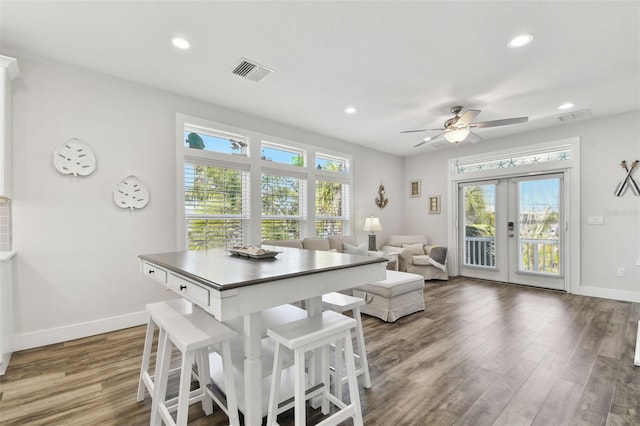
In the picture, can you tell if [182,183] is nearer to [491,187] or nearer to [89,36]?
[89,36]

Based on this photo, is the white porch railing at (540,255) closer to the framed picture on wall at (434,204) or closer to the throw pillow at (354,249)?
the framed picture on wall at (434,204)

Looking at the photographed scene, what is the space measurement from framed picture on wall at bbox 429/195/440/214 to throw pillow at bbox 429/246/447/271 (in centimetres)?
101

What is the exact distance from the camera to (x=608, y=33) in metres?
2.31

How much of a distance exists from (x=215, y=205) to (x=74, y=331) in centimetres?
190

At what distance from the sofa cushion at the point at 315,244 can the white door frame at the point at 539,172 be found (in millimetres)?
2881

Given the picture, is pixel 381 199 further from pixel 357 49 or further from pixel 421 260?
pixel 357 49

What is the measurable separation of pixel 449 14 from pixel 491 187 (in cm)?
418

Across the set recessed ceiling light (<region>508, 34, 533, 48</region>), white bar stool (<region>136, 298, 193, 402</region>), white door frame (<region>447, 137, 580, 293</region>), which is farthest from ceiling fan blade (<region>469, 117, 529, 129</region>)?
white bar stool (<region>136, 298, 193, 402</region>)

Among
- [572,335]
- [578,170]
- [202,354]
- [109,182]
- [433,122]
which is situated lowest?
[572,335]

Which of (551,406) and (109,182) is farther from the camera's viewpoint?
(109,182)

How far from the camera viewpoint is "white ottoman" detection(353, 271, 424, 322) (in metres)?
3.31

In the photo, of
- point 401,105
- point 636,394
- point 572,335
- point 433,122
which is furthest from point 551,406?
point 433,122

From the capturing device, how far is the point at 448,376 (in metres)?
2.17

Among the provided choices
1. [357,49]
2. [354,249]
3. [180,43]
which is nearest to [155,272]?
[180,43]
